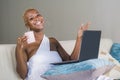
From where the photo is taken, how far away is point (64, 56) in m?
1.73

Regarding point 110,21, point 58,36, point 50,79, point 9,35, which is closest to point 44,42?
point 50,79

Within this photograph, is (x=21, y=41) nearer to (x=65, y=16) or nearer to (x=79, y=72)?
(x=79, y=72)

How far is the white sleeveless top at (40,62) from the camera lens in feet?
4.86

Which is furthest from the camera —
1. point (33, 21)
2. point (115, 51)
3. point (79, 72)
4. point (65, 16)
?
point (65, 16)

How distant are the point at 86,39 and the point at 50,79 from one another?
33 centimetres

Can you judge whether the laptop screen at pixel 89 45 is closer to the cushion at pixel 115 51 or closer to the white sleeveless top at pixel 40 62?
the white sleeveless top at pixel 40 62

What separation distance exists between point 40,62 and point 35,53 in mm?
78

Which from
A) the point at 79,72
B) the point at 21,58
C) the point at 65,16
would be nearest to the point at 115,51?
the point at 65,16

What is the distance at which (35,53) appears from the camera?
1538mm

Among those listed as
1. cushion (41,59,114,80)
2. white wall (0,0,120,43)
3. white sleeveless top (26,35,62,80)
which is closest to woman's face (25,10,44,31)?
white sleeveless top (26,35,62,80)

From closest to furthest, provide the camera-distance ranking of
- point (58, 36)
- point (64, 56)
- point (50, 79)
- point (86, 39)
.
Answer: point (50, 79)
point (86, 39)
point (64, 56)
point (58, 36)

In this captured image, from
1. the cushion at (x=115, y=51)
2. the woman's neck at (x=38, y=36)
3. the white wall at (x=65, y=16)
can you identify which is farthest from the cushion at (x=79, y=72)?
the white wall at (x=65, y=16)

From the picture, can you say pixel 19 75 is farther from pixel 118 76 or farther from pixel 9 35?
pixel 9 35

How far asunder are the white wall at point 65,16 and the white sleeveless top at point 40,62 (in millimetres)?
1283
